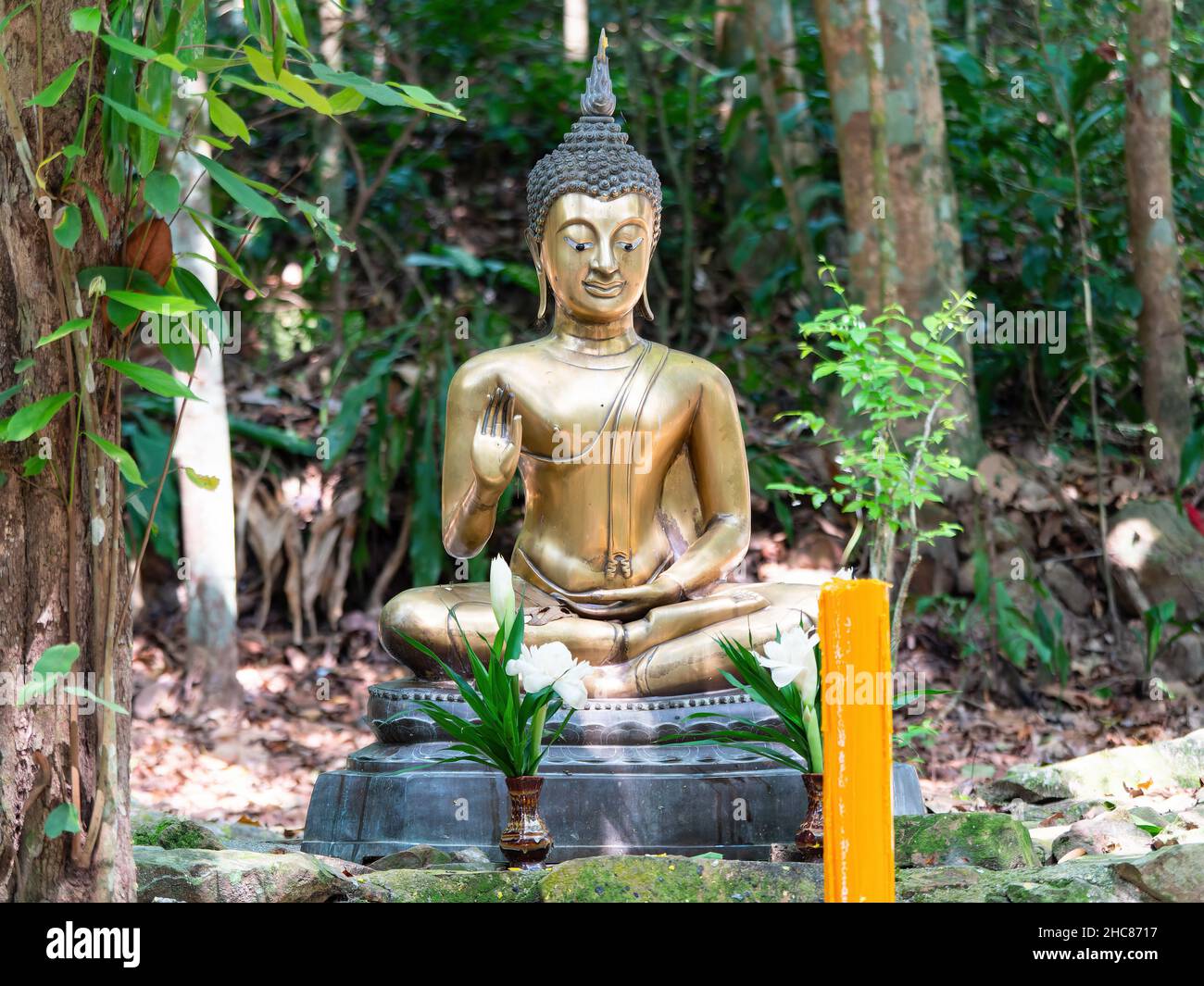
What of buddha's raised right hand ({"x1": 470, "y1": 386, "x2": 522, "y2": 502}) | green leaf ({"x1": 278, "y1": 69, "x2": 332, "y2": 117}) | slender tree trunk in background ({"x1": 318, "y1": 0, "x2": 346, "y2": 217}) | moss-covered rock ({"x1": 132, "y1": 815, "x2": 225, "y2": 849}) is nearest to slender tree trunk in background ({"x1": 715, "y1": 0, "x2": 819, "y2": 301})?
slender tree trunk in background ({"x1": 318, "y1": 0, "x2": 346, "y2": 217})

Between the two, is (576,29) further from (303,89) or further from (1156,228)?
(303,89)

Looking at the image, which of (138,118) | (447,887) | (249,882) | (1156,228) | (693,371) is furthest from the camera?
(1156,228)

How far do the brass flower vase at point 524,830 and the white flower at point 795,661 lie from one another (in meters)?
0.74

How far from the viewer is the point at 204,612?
7570 mm

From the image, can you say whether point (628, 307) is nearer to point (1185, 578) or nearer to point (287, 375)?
point (1185, 578)

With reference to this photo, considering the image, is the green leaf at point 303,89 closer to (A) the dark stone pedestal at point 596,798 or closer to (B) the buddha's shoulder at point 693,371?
(A) the dark stone pedestal at point 596,798

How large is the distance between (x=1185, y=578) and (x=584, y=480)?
392cm

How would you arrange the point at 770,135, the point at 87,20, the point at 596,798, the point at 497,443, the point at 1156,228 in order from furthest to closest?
the point at 770,135 → the point at 1156,228 → the point at 497,443 → the point at 596,798 → the point at 87,20

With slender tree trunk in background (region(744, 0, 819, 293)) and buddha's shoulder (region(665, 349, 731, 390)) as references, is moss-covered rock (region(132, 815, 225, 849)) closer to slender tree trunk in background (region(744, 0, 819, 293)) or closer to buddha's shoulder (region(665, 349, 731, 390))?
buddha's shoulder (region(665, 349, 731, 390))

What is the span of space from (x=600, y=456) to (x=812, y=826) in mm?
1829

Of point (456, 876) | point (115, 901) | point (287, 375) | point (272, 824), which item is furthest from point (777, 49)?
point (115, 901)

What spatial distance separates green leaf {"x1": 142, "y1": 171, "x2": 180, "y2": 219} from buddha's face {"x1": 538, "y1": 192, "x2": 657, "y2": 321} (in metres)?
2.77

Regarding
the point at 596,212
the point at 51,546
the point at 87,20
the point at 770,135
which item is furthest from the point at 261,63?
the point at 770,135

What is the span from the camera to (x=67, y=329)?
264 cm
